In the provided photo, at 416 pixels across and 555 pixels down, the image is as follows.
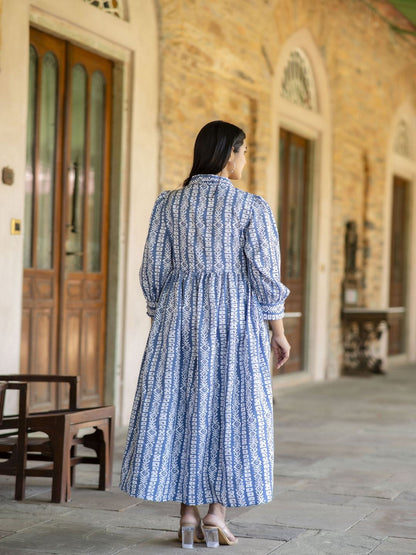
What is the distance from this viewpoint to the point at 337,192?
9836 mm

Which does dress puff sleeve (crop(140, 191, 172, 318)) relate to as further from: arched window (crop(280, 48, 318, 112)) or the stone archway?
the stone archway

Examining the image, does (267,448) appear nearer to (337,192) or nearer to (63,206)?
(63,206)

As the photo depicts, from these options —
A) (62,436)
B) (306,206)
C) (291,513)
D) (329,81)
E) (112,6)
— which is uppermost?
(329,81)

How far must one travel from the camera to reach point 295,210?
30.4ft

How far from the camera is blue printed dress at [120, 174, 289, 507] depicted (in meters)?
3.22

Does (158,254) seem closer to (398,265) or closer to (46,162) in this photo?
(46,162)

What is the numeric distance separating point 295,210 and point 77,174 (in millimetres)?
3758

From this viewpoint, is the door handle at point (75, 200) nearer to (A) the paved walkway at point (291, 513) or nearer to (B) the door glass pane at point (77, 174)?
(B) the door glass pane at point (77, 174)

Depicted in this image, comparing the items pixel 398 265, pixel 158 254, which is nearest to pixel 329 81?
pixel 398 265

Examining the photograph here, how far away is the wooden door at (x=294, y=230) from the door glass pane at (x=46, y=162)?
141 inches

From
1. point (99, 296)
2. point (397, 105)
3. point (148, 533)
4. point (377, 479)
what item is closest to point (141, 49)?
point (99, 296)

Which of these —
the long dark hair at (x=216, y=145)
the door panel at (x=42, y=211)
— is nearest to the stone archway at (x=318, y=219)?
the door panel at (x=42, y=211)

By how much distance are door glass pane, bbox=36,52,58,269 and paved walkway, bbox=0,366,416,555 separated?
4.11 ft

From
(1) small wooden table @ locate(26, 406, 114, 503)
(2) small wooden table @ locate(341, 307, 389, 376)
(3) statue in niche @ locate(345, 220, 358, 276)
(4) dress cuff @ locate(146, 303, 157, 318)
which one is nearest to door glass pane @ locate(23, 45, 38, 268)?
(1) small wooden table @ locate(26, 406, 114, 503)
